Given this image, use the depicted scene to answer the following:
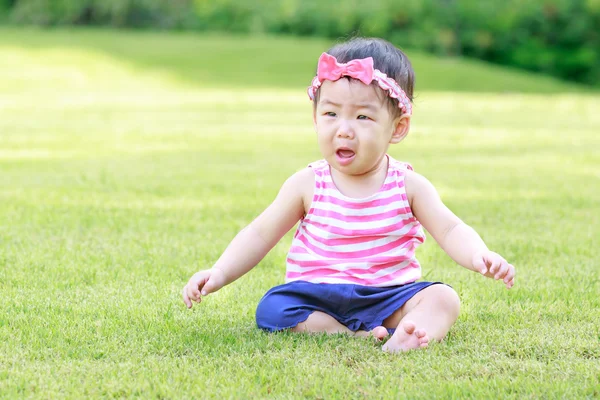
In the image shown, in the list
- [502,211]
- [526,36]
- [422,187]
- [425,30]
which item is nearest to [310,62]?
[425,30]

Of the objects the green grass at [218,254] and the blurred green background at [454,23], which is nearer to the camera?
the green grass at [218,254]

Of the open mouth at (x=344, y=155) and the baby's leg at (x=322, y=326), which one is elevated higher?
the open mouth at (x=344, y=155)

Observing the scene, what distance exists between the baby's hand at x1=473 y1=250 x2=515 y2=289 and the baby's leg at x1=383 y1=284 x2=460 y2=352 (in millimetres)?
159

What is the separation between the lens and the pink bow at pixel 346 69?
2.72m

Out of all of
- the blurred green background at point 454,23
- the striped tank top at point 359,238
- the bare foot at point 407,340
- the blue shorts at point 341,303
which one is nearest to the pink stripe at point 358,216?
the striped tank top at point 359,238

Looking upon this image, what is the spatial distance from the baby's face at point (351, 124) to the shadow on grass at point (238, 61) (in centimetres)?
1719

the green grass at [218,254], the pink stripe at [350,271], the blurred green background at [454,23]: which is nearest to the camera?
the green grass at [218,254]

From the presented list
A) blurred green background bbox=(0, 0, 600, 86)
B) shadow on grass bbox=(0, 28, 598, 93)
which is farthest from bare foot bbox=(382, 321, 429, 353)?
blurred green background bbox=(0, 0, 600, 86)

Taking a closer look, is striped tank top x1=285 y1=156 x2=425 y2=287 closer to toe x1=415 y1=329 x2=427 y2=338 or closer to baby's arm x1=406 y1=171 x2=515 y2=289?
baby's arm x1=406 y1=171 x2=515 y2=289

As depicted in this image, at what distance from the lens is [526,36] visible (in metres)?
30.5

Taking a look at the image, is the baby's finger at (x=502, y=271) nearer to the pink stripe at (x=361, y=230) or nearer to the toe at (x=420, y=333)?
the toe at (x=420, y=333)

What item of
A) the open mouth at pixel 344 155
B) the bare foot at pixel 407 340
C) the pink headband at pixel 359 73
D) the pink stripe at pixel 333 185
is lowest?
the bare foot at pixel 407 340

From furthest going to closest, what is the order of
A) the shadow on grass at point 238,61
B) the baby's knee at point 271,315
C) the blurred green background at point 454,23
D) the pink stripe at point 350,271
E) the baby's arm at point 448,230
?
the blurred green background at point 454,23 → the shadow on grass at point 238,61 → the pink stripe at point 350,271 → the baby's knee at point 271,315 → the baby's arm at point 448,230

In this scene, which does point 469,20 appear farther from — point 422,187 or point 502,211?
point 422,187
